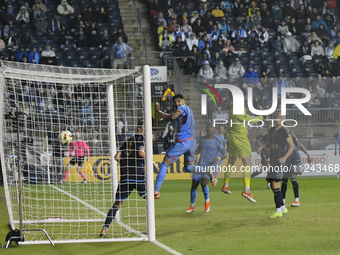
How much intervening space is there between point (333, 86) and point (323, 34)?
17.2 ft

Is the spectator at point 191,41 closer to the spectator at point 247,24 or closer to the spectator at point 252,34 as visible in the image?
the spectator at point 252,34

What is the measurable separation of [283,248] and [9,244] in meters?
3.93

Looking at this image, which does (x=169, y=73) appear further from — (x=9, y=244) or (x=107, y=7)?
(x=9, y=244)

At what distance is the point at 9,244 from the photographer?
6.89 metres

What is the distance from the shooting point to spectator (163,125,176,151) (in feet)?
55.8

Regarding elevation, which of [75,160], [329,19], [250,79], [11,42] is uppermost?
[329,19]

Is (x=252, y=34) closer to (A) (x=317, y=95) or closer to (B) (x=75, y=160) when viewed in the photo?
(A) (x=317, y=95)

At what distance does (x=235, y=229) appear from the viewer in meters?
8.02

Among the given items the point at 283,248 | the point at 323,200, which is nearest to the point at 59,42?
the point at 323,200

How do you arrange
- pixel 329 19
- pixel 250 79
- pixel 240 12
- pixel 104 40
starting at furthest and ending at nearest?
pixel 329 19 < pixel 240 12 < pixel 104 40 < pixel 250 79

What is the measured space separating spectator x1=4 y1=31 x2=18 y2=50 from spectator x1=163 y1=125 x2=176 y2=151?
8.43 meters

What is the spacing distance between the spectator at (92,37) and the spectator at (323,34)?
10.6 metres

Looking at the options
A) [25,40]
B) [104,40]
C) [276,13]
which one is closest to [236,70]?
[276,13]

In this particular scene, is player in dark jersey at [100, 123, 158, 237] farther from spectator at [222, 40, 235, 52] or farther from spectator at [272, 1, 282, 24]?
spectator at [272, 1, 282, 24]
